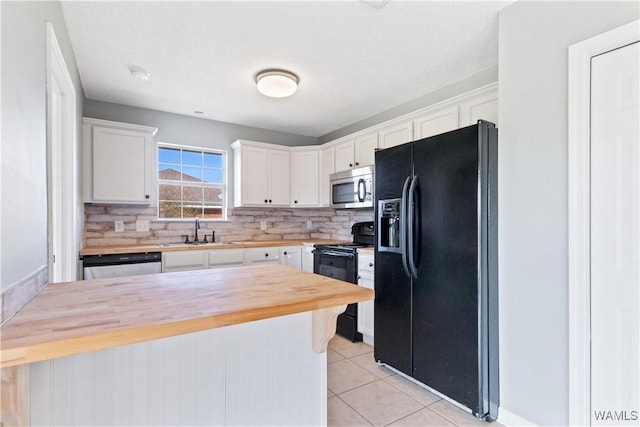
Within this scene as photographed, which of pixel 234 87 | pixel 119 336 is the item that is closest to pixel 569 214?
pixel 119 336

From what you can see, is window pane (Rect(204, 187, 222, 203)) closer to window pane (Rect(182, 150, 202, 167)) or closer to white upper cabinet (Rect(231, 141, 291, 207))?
white upper cabinet (Rect(231, 141, 291, 207))

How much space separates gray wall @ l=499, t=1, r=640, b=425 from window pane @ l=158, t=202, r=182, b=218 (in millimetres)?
3479

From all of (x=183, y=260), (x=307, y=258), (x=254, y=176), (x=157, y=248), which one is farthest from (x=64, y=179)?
(x=307, y=258)

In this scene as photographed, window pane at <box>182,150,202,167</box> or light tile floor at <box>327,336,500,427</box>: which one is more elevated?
window pane at <box>182,150,202,167</box>

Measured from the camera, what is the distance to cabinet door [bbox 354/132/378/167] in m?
3.53

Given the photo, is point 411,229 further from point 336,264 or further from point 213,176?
point 213,176

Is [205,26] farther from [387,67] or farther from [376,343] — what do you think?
[376,343]

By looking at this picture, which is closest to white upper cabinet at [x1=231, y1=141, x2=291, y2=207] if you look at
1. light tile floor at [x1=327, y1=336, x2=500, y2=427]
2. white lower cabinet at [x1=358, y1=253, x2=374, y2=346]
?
white lower cabinet at [x1=358, y1=253, x2=374, y2=346]

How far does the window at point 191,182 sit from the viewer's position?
3854 mm

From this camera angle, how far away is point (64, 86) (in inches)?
82.5

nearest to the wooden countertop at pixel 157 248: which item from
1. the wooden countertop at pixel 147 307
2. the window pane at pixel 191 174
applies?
the window pane at pixel 191 174

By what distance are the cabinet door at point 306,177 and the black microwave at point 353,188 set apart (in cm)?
34

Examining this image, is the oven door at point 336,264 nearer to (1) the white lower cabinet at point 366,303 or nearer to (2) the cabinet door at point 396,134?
(1) the white lower cabinet at point 366,303

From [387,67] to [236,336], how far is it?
93.7 inches
